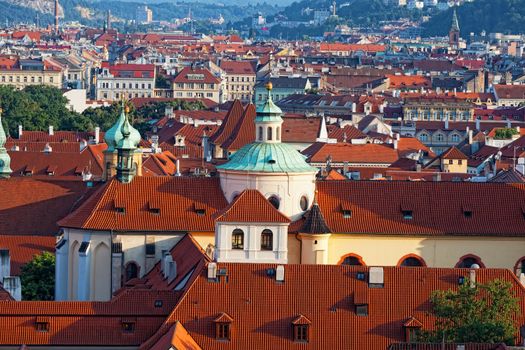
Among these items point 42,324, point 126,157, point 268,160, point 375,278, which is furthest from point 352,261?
point 42,324

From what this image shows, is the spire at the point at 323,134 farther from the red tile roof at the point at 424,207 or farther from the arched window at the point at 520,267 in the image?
the arched window at the point at 520,267

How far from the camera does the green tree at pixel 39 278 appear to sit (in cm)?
6600

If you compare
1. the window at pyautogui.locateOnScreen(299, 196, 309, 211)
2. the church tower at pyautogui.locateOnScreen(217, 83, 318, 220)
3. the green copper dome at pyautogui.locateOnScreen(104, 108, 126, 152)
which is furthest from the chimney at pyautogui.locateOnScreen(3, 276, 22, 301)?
the green copper dome at pyautogui.locateOnScreen(104, 108, 126, 152)

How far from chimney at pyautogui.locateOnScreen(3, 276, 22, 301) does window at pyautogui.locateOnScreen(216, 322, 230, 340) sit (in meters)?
11.9

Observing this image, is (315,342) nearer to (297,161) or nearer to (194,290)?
(194,290)

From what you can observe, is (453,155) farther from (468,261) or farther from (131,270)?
(131,270)

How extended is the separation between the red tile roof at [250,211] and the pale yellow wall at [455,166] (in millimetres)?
50159

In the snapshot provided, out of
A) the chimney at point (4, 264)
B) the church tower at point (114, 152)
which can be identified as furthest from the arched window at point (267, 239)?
the church tower at point (114, 152)

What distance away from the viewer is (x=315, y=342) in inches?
1965

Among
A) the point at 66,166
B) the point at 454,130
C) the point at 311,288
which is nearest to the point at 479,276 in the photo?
the point at 311,288

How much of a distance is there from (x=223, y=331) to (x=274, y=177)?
13921 mm

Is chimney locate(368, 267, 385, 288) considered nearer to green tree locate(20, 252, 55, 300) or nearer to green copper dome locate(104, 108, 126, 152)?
green tree locate(20, 252, 55, 300)

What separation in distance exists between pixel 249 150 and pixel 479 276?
44.8ft

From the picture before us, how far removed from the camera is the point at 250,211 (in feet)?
193
